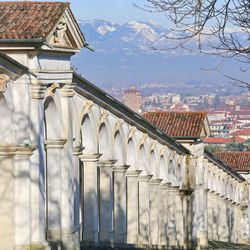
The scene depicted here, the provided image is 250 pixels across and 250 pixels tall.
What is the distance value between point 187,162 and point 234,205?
27733 mm

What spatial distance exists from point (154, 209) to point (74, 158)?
16728 mm

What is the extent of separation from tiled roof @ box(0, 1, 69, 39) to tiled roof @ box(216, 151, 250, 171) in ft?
193

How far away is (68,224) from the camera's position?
27.3 m

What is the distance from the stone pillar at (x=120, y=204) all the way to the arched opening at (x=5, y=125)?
44.8 feet

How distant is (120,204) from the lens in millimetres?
37844

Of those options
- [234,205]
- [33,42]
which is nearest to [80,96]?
[33,42]

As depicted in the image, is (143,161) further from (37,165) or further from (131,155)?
(37,165)

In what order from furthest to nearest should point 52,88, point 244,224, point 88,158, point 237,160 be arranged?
1. point 237,160
2. point 244,224
3. point 88,158
4. point 52,88

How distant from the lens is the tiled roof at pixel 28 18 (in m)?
24.1

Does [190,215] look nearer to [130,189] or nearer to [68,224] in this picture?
[130,189]

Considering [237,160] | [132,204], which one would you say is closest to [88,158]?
[132,204]

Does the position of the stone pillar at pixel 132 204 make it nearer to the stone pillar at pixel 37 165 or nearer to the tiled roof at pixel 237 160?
the stone pillar at pixel 37 165

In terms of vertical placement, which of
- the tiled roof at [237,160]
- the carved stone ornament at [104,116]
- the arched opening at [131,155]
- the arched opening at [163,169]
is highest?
the carved stone ornament at [104,116]

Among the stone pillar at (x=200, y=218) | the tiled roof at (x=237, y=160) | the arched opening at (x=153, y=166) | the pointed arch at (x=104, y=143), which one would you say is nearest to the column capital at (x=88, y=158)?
the pointed arch at (x=104, y=143)
